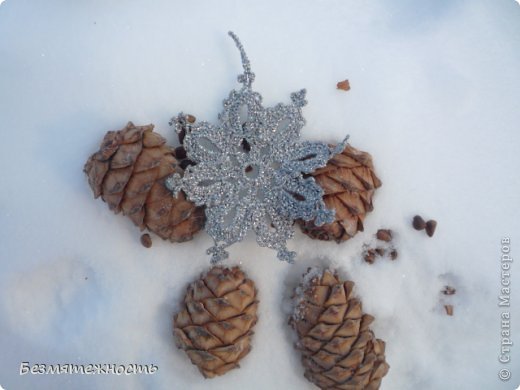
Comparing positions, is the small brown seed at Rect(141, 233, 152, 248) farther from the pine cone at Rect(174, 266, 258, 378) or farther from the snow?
the pine cone at Rect(174, 266, 258, 378)

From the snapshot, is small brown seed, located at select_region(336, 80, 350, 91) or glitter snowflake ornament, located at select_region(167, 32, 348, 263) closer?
glitter snowflake ornament, located at select_region(167, 32, 348, 263)

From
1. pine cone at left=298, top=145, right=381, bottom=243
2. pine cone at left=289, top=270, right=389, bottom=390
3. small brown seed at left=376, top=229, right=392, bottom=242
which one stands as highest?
pine cone at left=298, top=145, right=381, bottom=243

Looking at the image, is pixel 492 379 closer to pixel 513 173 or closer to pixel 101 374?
pixel 513 173

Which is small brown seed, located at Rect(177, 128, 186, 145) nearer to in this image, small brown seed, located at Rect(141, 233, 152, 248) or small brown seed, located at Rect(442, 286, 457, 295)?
small brown seed, located at Rect(141, 233, 152, 248)

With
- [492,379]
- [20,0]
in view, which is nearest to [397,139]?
[492,379]

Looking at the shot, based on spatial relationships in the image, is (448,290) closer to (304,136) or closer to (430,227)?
(430,227)

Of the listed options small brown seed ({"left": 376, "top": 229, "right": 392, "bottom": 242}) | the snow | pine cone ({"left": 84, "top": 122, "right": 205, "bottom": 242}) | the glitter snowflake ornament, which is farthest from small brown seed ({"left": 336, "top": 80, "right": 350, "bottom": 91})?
pine cone ({"left": 84, "top": 122, "right": 205, "bottom": 242})

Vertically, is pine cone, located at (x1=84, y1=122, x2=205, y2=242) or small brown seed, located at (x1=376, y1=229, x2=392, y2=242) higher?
pine cone, located at (x1=84, y1=122, x2=205, y2=242)
